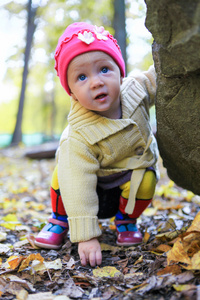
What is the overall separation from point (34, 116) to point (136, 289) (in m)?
24.8

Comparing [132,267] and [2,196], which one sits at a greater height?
[132,267]

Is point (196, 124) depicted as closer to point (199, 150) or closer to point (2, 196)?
point (199, 150)

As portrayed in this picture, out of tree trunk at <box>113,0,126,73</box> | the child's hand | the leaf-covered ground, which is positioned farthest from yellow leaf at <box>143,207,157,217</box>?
tree trunk at <box>113,0,126,73</box>

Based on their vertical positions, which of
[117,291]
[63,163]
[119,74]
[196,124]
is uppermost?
[119,74]

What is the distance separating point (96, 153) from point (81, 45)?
25.8 inches

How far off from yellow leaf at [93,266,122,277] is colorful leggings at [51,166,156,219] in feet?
1.87

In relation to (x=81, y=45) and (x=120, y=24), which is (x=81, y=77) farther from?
(x=120, y=24)

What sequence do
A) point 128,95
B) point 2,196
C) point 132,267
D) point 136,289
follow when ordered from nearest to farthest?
point 136,289 → point 132,267 → point 128,95 → point 2,196

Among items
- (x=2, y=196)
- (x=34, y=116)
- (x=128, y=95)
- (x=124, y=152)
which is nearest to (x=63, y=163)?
(x=124, y=152)

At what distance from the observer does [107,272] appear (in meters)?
1.58

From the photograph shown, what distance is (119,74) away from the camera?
6.15ft

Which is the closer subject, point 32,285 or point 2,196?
point 32,285

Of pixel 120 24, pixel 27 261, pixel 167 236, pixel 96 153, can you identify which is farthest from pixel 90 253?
pixel 120 24

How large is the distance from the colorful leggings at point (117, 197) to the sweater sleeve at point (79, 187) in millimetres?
266
